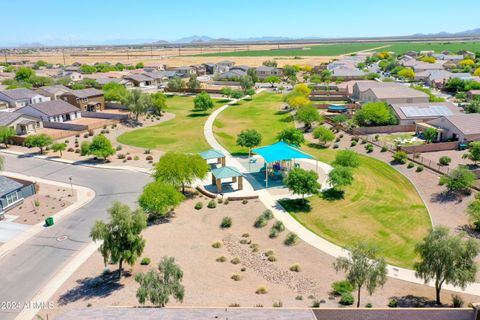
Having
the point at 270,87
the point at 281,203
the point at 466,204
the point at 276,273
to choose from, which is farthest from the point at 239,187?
the point at 270,87

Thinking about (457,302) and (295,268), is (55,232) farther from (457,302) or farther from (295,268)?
(457,302)

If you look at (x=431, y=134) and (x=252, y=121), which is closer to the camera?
(x=431, y=134)

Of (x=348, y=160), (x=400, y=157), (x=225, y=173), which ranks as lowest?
(x=400, y=157)

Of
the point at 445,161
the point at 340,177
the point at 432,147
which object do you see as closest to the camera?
the point at 340,177

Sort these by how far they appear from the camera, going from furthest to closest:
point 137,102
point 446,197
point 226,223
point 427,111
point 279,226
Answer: point 137,102
point 427,111
point 446,197
point 226,223
point 279,226

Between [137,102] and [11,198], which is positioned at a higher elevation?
[137,102]

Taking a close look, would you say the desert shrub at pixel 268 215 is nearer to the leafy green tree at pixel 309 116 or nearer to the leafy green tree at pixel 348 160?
the leafy green tree at pixel 348 160

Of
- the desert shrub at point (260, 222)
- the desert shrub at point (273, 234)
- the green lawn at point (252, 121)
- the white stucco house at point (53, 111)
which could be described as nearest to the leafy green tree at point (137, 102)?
the white stucco house at point (53, 111)

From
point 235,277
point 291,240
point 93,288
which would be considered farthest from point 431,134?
point 93,288
